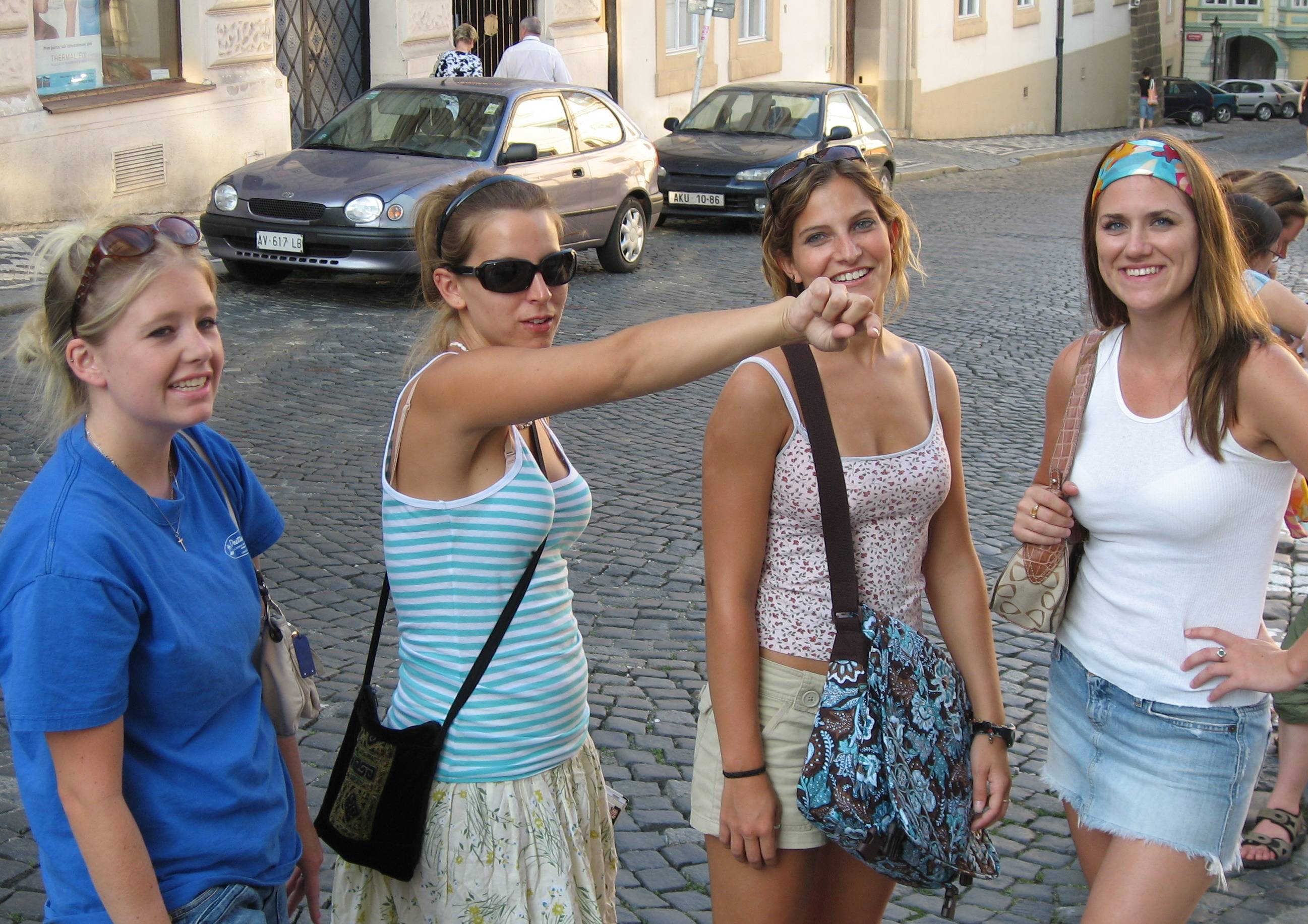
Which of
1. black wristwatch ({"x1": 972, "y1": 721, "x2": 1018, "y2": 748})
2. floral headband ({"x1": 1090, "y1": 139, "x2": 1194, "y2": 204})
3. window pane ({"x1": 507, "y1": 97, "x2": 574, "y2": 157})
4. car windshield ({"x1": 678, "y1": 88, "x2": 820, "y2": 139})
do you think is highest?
car windshield ({"x1": 678, "y1": 88, "x2": 820, "y2": 139})

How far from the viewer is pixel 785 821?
2.57 meters

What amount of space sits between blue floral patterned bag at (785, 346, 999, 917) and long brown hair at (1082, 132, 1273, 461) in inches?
25.4

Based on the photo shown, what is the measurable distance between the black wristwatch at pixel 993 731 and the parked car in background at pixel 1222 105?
1932 inches

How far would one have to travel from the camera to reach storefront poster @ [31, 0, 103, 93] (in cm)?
1432

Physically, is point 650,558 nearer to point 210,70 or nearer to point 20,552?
point 20,552

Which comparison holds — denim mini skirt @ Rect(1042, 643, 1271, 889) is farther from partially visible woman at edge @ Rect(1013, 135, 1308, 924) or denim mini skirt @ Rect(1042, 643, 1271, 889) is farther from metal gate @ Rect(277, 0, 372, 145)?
metal gate @ Rect(277, 0, 372, 145)

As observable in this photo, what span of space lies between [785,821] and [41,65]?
1389cm

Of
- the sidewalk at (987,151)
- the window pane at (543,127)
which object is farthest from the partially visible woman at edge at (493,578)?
the sidewalk at (987,151)

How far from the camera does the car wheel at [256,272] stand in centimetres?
1204

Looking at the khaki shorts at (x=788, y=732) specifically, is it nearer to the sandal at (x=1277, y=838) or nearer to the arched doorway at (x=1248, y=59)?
the sandal at (x=1277, y=838)

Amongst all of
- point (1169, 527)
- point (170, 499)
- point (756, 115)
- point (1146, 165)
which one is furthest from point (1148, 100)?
point (170, 499)

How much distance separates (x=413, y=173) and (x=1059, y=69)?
28.5 meters

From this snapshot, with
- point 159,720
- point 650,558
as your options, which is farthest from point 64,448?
point 650,558

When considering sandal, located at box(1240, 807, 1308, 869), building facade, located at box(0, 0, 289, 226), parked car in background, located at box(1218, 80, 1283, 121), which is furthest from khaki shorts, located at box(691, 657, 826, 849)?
parked car in background, located at box(1218, 80, 1283, 121)
